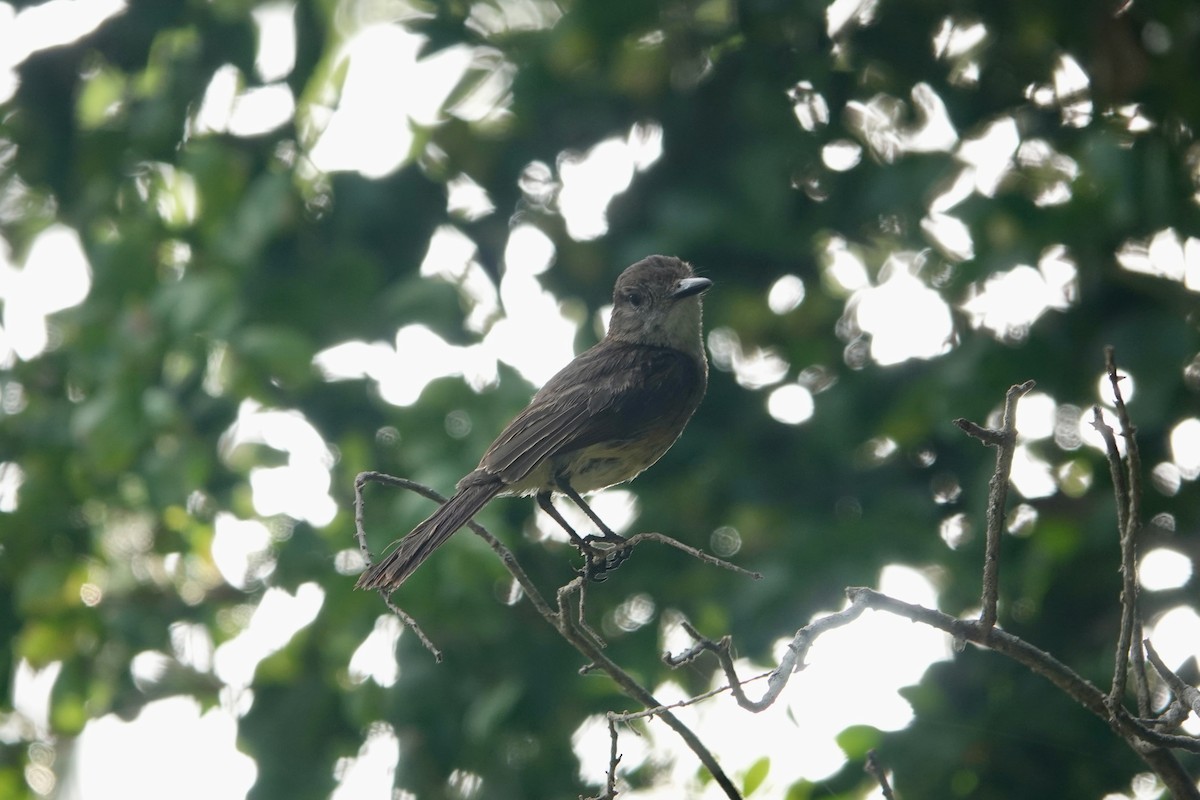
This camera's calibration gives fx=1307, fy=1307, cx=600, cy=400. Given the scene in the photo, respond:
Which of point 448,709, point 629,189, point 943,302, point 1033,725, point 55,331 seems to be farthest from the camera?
point 55,331

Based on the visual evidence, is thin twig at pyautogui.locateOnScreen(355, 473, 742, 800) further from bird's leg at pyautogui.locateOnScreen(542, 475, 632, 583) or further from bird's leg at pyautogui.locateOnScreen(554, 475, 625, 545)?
bird's leg at pyautogui.locateOnScreen(554, 475, 625, 545)

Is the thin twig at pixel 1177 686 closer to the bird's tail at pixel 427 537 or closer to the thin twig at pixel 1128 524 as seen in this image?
the thin twig at pixel 1128 524

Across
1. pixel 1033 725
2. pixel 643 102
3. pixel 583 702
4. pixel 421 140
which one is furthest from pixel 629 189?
pixel 1033 725

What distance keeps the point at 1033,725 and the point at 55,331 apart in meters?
4.57

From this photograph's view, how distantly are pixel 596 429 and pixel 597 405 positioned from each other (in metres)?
0.11

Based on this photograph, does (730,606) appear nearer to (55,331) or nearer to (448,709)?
(448,709)

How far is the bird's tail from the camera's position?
3.22 m

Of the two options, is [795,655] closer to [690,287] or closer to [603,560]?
[603,560]

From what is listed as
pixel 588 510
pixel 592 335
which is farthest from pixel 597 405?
pixel 592 335

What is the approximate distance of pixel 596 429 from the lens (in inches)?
164

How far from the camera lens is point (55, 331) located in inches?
240

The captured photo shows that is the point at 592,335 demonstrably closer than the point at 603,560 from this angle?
No

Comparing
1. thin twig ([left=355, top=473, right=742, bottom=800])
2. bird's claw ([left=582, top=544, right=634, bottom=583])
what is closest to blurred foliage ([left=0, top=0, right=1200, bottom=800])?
bird's claw ([left=582, top=544, right=634, bottom=583])

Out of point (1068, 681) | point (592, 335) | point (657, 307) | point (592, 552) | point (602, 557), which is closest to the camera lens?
point (1068, 681)
